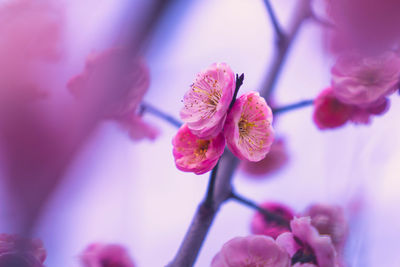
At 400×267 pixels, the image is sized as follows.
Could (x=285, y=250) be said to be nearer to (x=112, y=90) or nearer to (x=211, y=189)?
(x=211, y=189)

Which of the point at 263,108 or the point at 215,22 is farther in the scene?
the point at 215,22

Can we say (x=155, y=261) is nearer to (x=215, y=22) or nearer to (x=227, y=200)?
(x=227, y=200)

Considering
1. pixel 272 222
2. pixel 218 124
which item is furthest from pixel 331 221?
pixel 218 124

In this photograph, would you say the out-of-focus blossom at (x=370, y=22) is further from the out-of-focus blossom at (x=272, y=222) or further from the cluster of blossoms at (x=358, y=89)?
the out-of-focus blossom at (x=272, y=222)

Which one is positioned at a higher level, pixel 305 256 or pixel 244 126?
pixel 244 126

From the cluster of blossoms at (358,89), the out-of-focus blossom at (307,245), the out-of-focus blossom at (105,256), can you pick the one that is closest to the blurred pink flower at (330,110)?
the cluster of blossoms at (358,89)

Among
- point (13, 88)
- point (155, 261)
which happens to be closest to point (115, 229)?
point (155, 261)
